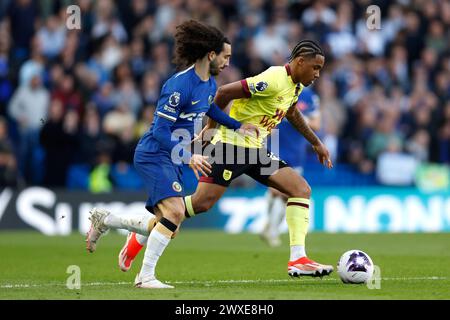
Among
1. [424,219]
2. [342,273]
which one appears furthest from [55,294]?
[424,219]

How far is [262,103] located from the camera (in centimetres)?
1059

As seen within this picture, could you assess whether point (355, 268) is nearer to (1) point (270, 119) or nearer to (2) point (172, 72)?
(1) point (270, 119)

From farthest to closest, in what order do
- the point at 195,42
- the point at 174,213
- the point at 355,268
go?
1. the point at 355,268
2. the point at 195,42
3. the point at 174,213

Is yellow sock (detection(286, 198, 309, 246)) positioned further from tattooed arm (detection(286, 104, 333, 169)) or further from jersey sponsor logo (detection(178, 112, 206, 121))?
jersey sponsor logo (detection(178, 112, 206, 121))

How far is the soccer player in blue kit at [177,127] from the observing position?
948 cm

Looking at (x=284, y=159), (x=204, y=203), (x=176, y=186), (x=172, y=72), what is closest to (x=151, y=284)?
(x=176, y=186)

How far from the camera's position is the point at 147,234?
34.2 feet

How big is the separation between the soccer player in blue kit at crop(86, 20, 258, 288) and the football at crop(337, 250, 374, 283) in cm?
156

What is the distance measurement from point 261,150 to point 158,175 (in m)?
1.30

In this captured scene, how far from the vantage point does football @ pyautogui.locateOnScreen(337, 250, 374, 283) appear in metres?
9.94

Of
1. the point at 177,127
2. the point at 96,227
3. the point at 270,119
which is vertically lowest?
the point at 96,227

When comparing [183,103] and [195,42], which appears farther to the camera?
[195,42]

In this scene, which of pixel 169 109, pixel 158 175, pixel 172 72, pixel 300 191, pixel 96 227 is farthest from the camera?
pixel 172 72
